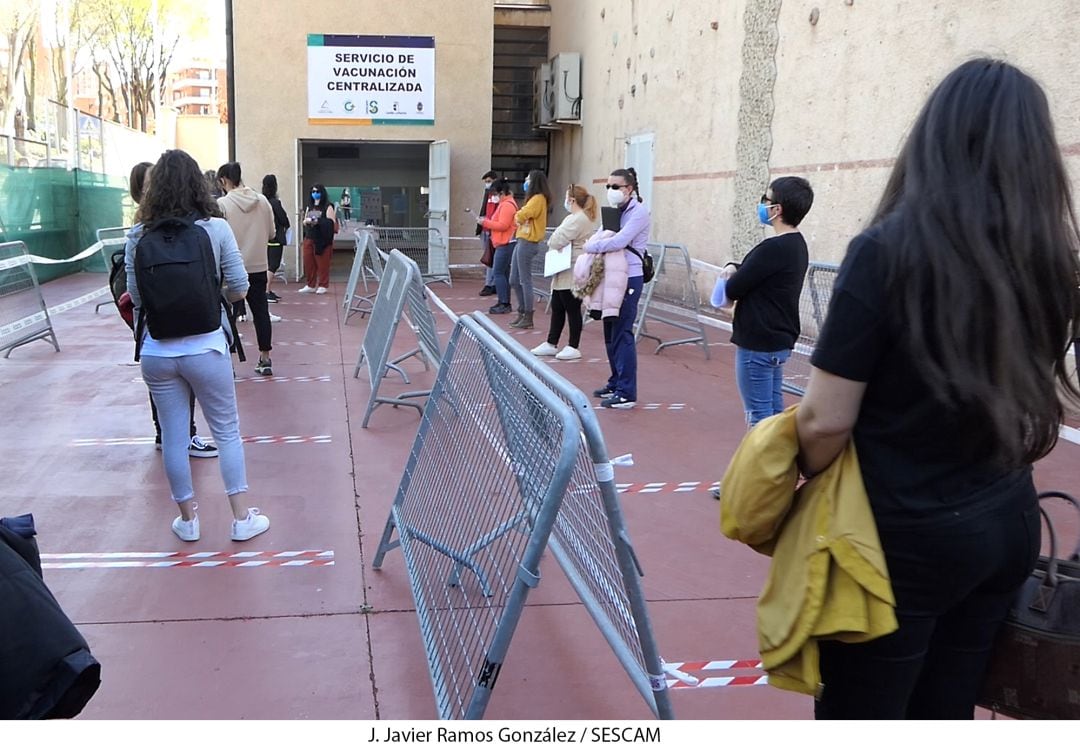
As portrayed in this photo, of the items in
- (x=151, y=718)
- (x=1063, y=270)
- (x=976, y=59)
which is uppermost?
(x=976, y=59)

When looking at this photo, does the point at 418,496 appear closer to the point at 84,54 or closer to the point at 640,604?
the point at 640,604

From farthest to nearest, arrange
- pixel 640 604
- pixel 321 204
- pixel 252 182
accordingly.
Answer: pixel 252 182 → pixel 321 204 → pixel 640 604

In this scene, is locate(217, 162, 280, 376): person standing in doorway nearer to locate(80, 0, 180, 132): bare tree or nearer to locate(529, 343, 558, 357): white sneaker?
locate(529, 343, 558, 357): white sneaker

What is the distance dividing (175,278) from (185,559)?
1.31 metres

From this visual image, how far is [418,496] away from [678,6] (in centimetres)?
1154

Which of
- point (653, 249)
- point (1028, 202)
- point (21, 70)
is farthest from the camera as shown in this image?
point (21, 70)

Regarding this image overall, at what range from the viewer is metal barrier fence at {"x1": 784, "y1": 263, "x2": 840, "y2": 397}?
7.34 meters

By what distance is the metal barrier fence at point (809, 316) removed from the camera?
734cm

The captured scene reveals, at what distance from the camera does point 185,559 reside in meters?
4.46

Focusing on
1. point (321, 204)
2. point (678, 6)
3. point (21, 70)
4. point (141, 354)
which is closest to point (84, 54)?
point (21, 70)

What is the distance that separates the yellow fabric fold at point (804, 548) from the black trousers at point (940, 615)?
61 millimetres

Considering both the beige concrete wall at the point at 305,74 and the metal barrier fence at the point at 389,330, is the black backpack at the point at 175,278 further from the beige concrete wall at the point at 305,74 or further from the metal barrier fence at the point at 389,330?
the beige concrete wall at the point at 305,74

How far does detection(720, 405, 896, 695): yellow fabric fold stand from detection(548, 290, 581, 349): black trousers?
7242 millimetres

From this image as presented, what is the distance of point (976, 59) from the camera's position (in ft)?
6.10
